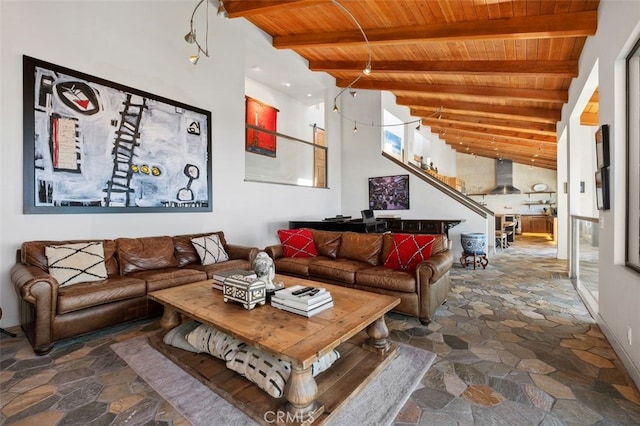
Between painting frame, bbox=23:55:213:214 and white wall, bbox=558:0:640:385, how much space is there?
15.6 feet

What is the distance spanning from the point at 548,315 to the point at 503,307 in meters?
0.42

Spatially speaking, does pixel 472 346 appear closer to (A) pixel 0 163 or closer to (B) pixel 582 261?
(B) pixel 582 261

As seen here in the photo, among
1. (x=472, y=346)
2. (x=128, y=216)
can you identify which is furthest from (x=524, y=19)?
(x=128, y=216)

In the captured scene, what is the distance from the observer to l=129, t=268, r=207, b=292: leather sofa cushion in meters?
3.03

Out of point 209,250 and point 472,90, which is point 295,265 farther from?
point 472,90

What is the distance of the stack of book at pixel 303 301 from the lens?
6.49 ft

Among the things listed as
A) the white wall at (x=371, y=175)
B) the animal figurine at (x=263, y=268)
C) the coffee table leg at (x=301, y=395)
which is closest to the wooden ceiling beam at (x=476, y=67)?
the white wall at (x=371, y=175)

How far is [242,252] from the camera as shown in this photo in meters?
4.10

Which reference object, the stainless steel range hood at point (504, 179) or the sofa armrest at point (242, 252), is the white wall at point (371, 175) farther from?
the stainless steel range hood at point (504, 179)

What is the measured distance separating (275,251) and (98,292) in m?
2.14

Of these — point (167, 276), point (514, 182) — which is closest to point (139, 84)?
point (167, 276)

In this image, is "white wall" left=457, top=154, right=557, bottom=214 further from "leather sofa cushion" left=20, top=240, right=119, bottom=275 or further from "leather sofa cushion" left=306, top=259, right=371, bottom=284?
"leather sofa cushion" left=20, top=240, right=119, bottom=275

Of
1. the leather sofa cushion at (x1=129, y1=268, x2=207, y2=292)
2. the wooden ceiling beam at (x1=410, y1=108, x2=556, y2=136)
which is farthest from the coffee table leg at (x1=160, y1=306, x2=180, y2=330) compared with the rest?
the wooden ceiling beam at (x1=410, y1=108, x2=556, y2=136)

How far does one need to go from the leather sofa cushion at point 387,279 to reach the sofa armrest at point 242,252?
150 cm
